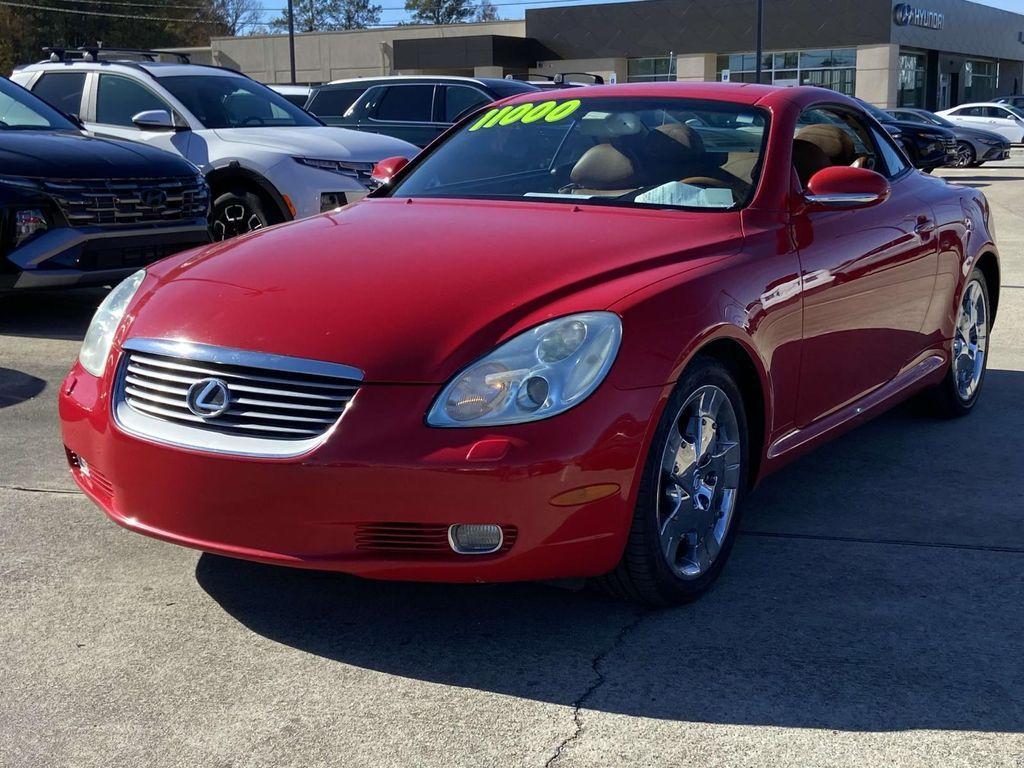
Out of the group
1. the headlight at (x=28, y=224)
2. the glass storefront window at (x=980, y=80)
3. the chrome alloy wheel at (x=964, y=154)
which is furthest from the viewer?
the glass storefront window at (x=980, y=80)

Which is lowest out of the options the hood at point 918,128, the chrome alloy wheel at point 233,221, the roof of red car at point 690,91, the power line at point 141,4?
the chrome alloy wheel at point 233,221

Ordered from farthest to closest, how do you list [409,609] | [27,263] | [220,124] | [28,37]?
[28,37], [220,124], [27,263], [409,609]

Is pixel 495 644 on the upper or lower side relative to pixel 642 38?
lower

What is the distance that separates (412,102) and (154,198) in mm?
6395

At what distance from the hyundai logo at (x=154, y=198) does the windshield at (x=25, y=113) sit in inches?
42.7

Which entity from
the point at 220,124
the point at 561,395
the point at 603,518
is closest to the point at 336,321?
the point at 561,395

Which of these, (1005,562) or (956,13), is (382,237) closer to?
(1005,562)

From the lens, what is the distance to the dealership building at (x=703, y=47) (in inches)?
1861

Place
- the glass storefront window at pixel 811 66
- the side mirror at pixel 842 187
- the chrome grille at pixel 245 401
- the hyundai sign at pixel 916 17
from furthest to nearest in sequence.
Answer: the glass storefront window at pixel 811 66, the hyundai sign at pixel 916 17, the side mirror at pixel 842 187, the chrome grille at pixel 245 401

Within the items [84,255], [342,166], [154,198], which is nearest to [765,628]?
[84,255]

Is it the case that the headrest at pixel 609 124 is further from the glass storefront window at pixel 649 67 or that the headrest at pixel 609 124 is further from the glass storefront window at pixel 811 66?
the glass storefront window at pixel 649 67

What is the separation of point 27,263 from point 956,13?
169 ft

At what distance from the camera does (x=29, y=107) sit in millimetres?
8734

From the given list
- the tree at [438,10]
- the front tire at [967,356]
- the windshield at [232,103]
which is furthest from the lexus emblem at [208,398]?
the tree at [438,10]
